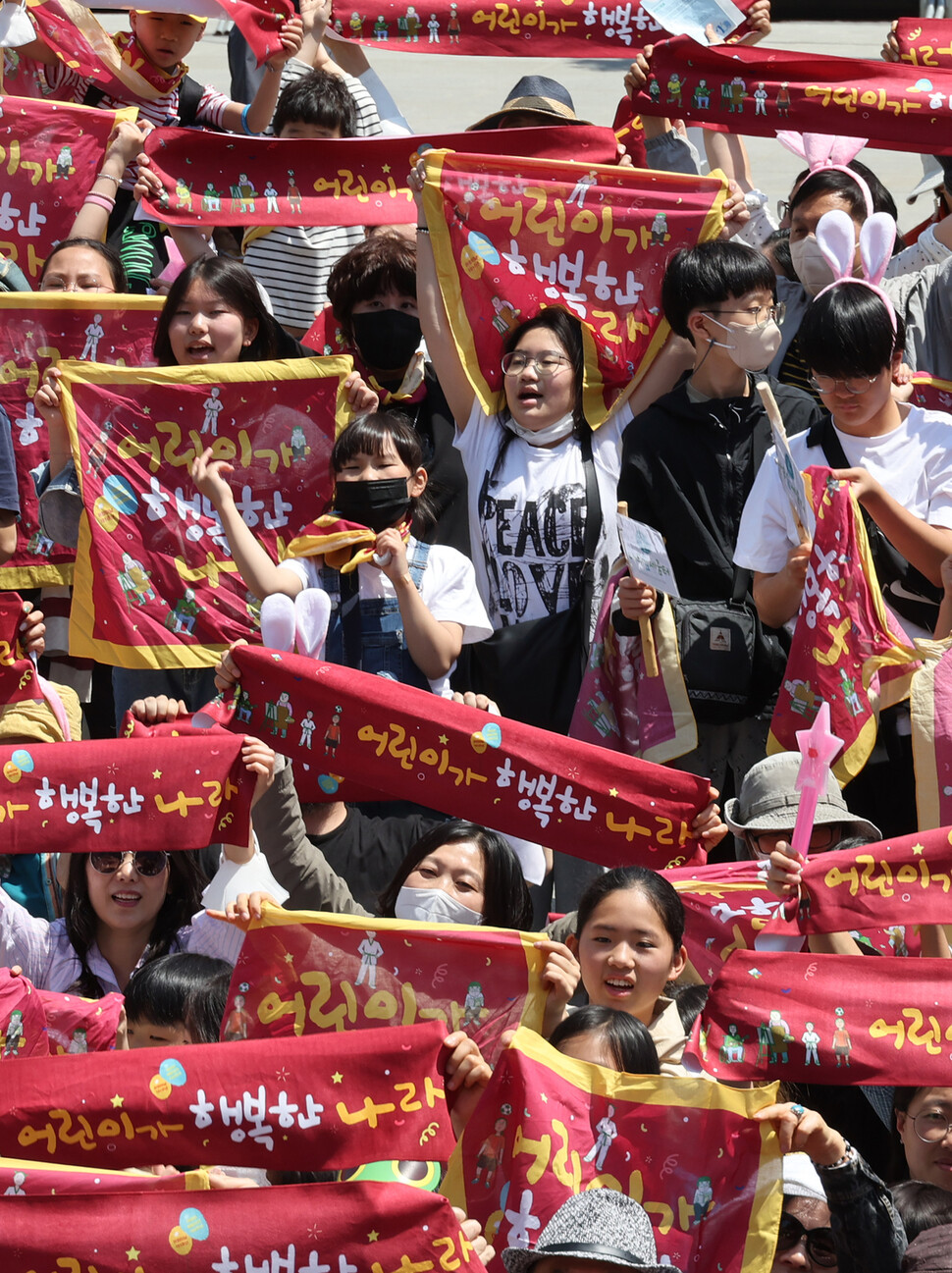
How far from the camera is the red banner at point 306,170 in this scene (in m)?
6.62

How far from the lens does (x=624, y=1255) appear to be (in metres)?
3.11

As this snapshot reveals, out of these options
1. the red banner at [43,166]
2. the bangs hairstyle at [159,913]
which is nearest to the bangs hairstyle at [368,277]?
the red banner at [43,166]

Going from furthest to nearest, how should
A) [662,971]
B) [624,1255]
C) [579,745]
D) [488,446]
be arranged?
1. [488,446]
2. [579,745]
3. [662,971]
4. [624,1255]

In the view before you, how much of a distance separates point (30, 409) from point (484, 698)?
84.6 inches

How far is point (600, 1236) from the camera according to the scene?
315 centimetres

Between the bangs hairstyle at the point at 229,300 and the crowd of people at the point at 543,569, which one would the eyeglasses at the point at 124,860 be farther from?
the bangs hairstyle at the point at 229,300

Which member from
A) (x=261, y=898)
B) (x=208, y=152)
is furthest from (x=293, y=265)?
(x=261, y=898)

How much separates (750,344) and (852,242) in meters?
0.69

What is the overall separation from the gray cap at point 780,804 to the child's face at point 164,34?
372 cm

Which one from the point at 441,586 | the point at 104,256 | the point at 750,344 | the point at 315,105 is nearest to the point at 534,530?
the point at 441,586

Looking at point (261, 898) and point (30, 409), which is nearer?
point (261, 898)

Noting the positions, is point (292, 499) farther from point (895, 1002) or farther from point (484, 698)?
point (895, 1002)

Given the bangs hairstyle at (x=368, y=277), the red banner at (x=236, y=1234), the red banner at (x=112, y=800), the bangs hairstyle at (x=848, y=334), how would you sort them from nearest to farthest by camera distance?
the red banner at (x=236, y=1234) → the red banner at (x=112, y=800) → the bangs hairstyle at (x=848, y=334) → the bangs hairstyle at (x=368, y=277)

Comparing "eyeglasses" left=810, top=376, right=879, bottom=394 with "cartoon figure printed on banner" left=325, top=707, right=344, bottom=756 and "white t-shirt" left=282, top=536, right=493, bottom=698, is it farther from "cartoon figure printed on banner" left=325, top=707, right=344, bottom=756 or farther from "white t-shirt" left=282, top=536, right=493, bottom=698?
"cartoon figure printed on banner" left=325, top=707, right=344, bottom=756
